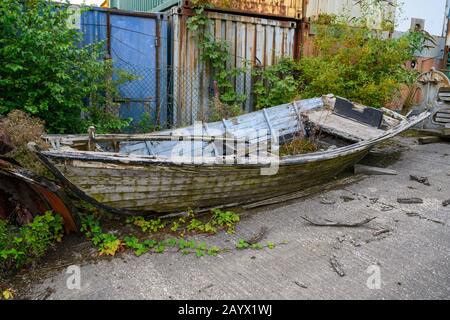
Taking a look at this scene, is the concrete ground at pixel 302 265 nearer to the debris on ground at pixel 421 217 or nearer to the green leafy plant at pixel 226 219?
the debris on ground at pixel 421 217

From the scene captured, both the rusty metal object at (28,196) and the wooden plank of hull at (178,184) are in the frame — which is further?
the wooden plank of hull at (178,184)

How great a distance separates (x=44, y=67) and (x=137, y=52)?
2.42m

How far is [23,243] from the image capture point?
3.65m

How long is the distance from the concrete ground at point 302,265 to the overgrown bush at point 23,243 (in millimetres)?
289

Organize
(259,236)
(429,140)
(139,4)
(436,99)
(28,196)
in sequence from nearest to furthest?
(28,196) → (259,236) → (436,99) → (429,140) → (139,4)

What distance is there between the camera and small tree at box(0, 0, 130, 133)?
16.6ft

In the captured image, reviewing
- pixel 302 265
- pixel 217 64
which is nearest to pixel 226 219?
pixel 302 265

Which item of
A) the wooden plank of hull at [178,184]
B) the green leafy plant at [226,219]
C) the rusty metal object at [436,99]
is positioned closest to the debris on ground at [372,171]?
the wooden plank of hull at [178,184]

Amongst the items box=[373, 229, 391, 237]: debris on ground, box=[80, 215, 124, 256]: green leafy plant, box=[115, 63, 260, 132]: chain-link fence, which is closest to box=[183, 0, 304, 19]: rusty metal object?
box=[115, 63, 260, 132]: chain-link fence

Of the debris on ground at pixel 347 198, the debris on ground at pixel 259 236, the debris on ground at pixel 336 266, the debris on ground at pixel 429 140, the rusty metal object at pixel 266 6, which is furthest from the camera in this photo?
the debris on ground at pixel 429 140

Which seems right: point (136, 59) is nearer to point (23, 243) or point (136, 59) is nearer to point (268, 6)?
point (268, 6)

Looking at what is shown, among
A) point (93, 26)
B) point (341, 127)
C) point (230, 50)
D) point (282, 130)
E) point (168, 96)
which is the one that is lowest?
point (282, 130)

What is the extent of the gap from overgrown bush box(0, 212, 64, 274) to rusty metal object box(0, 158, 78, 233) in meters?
0.14

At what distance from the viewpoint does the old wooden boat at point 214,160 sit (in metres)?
3.77
